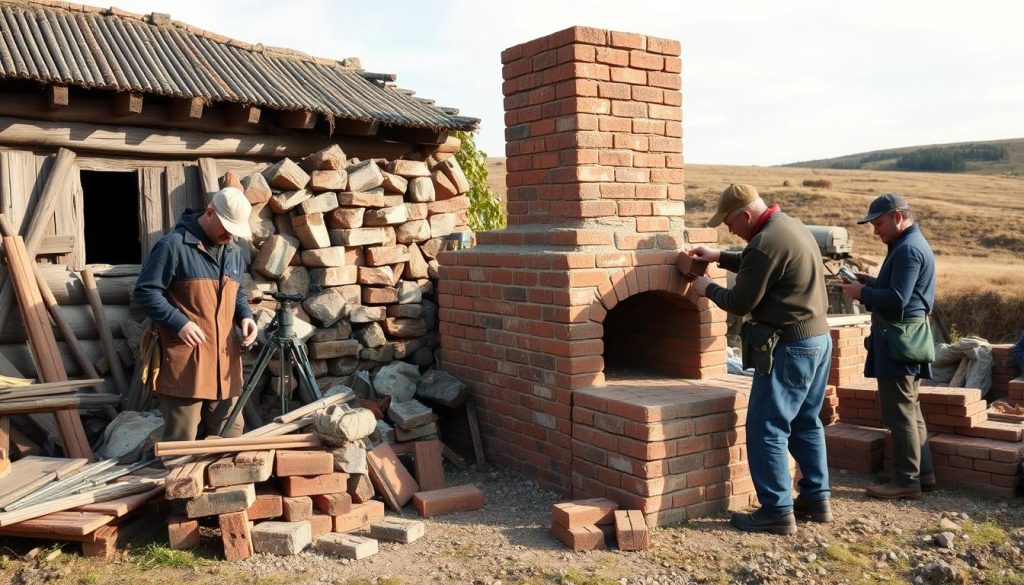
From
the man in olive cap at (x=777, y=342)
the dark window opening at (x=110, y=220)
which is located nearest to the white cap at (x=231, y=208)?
the man in olive cap at (x=777, y=342)

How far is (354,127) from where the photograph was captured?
23.3ft

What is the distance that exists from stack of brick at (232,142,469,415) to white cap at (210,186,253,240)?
52.3 inches

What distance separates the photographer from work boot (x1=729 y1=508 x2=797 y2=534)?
14.9ft

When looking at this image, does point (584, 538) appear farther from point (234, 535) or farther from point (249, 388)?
point (249, 388)

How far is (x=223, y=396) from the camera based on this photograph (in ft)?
16.3

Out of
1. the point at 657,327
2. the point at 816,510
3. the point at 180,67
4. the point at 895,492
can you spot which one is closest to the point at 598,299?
the point at 657,327

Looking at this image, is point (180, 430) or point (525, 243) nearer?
point (180, 430)

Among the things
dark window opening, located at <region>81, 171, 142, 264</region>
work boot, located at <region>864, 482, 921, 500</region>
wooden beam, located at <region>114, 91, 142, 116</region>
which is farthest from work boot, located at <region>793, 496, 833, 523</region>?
dark window opening, located at <region>81, 171, 142, 264</region>

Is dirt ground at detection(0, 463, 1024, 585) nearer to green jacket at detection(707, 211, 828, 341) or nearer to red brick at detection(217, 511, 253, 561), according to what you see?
red brick at detection(217, 511, 253, 561)

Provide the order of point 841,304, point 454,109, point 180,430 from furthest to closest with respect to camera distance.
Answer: point 841,304 → point 454,109 → point 180,430

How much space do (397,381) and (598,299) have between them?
1.92 metres

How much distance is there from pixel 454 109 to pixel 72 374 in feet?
13.9

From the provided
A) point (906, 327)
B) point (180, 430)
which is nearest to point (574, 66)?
point (906, 327)

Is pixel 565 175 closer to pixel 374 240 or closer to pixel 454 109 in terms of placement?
pixel 374 240
